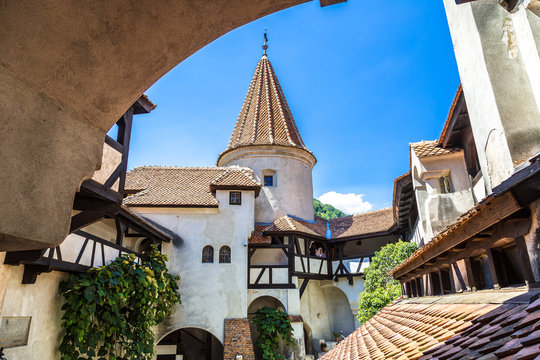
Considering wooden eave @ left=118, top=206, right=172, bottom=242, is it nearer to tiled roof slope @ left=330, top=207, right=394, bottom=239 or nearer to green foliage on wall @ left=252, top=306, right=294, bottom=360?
green foliage on wall @ left=252, top=306, right=294, bottom=360

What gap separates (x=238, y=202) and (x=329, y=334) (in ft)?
29.7

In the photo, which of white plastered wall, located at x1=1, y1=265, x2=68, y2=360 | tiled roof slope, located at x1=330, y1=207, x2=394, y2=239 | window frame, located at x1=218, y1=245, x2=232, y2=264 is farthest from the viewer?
tiled roof slope, located at x1=330, y1=207, x2=394, y2=239

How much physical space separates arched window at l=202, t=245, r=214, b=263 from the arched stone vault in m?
14.1

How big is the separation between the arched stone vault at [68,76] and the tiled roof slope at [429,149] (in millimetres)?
8566

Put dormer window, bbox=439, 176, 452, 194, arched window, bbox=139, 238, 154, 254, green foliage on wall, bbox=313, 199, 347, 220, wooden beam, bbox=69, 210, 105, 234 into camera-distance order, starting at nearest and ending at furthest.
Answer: wooden beam, bbox=69, 210, 105, 234 → dormer window, bbox=439, 176, 452, 194 → arched window, bbox=139, 238, 154, 254 → green foliage on wall, bbox=313, 199, 347, 220

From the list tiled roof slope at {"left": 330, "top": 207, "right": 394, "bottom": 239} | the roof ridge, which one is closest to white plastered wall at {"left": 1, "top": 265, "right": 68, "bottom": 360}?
the roof ridge

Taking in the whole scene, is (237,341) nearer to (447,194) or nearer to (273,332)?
(273,332)

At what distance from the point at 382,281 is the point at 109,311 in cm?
959

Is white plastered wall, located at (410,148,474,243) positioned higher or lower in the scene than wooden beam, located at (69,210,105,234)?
higher

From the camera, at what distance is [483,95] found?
6.41 m

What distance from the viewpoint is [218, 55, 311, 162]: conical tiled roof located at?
21.8 meters

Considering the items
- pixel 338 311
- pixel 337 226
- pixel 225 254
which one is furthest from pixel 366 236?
pixel 225 254

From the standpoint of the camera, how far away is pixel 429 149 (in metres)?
10.2

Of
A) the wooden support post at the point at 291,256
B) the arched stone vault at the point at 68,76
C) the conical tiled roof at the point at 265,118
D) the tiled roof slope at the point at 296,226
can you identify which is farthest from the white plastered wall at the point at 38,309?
the conical tiled roof at the point at 265,118
